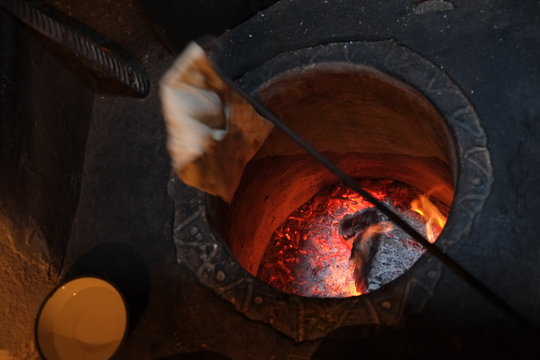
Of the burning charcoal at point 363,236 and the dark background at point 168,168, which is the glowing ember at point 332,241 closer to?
the burning charcoal at point 363,236

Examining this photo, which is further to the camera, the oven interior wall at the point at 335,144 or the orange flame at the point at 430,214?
the orange flame at the point at 430,214

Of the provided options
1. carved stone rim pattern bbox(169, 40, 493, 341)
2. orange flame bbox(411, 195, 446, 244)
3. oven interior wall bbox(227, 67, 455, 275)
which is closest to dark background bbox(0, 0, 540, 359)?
carved stone rim pattern bbox(169, 40, 493, 341)

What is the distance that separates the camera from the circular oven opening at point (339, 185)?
9.99ft

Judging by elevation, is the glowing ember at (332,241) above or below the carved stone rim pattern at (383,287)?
below

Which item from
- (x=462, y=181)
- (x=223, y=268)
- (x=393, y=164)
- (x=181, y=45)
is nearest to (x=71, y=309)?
(x=223, y=268)

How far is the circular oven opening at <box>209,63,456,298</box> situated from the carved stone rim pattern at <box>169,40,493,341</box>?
0.07 metres

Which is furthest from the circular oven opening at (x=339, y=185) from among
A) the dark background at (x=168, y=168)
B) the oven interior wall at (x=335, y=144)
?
the dark background at (x=168, y=168)

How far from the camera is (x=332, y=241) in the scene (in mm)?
4707

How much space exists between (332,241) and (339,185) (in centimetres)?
62

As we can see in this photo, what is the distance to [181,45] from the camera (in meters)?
3.37

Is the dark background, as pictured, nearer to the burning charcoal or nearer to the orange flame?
the burning charcoal

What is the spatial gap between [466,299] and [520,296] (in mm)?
236

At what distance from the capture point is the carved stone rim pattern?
7.89 ft

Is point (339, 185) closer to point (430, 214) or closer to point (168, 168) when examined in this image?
point (430, 214)
